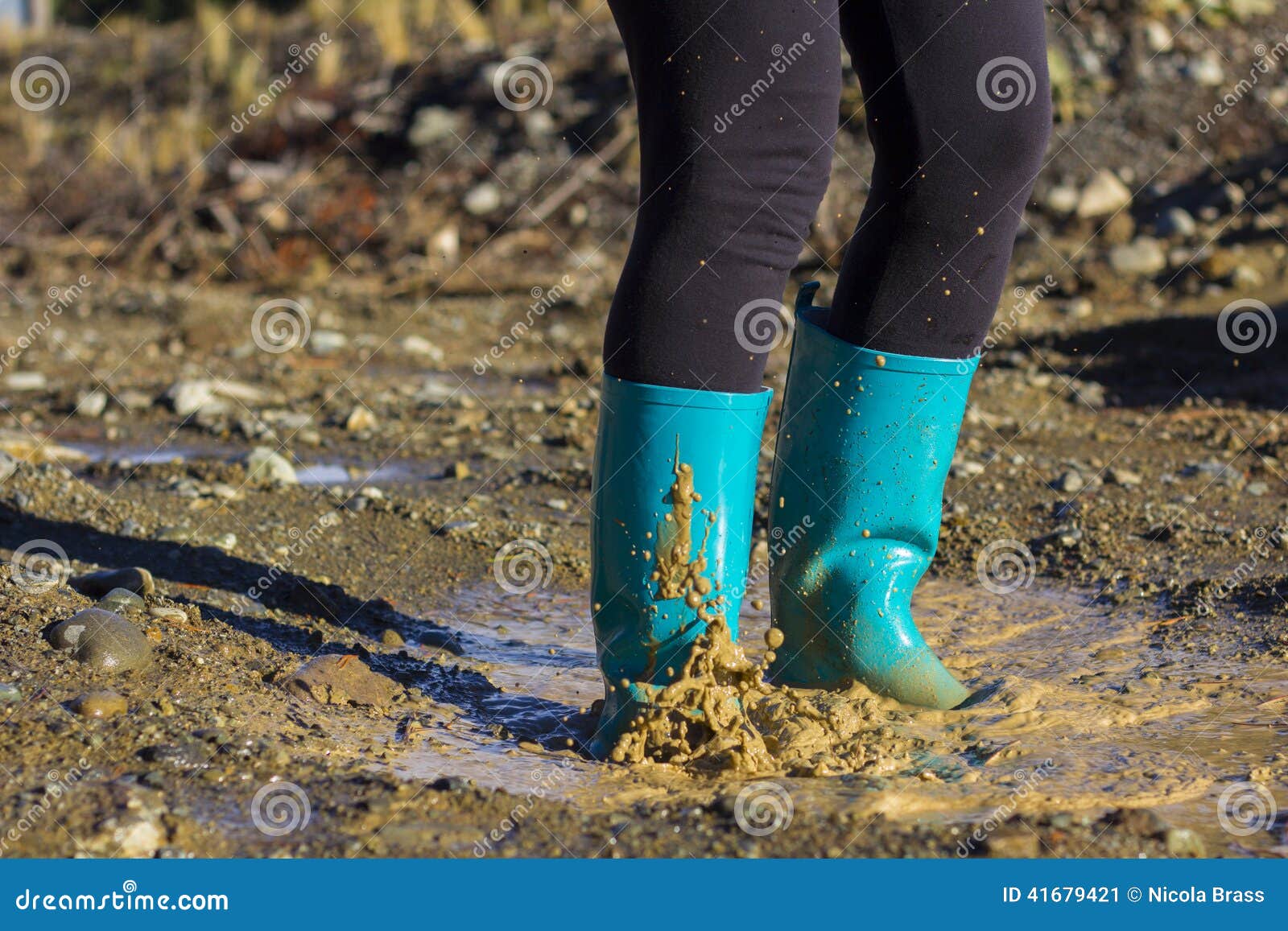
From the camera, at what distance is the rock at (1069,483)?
309cm

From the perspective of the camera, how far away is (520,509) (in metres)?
3.04

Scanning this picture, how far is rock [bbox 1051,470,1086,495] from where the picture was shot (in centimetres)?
309

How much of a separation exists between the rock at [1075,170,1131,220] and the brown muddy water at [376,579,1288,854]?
155 inches

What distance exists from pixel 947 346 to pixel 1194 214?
4255 millimetres

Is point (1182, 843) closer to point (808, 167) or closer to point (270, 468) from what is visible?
point (808, 167)

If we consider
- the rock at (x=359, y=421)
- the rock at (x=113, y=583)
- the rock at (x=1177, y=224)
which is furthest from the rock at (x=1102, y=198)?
the rock at (x=113, y=583)

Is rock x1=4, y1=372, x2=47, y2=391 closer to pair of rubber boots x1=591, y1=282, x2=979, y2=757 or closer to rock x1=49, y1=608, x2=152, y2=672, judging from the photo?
rock x1=49, y1=608, x2=152, y2=672

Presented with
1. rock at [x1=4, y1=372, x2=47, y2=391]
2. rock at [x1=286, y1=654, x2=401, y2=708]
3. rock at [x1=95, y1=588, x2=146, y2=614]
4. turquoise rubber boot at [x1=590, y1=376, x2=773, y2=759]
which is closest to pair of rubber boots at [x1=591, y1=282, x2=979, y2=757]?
turquoise rubber boot at [x1=590, y1=376, x2=773, y2=759]

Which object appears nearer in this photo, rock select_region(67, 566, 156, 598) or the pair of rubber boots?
the pair of rubber boots

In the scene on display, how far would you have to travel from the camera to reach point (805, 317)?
188 cm

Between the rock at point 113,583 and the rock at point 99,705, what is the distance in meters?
0.53

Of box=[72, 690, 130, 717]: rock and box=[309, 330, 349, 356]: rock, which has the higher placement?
box=[309, 330, 349, 356]: rock

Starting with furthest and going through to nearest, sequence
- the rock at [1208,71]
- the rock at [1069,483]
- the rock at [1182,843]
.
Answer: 1. the rock at [1208,71]
2. the rock at [1069,483]
3. the rock at [1182,843]

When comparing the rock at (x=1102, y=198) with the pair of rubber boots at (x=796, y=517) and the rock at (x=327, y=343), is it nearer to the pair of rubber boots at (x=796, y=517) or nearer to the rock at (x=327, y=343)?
the rock at (x=327, y=343)
